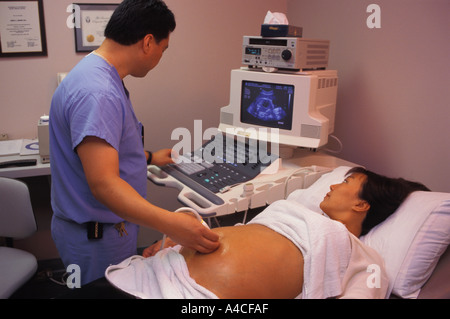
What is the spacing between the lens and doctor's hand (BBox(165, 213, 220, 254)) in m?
1.17

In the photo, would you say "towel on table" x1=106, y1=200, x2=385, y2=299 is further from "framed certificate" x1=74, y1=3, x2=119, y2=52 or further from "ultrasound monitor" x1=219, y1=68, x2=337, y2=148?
"framed certificate" x1=74, y1=3, x2=119, y2=52

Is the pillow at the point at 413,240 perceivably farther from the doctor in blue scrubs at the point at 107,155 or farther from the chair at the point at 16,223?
the chair at the point at 16,223

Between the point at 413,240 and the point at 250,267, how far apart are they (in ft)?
1.87

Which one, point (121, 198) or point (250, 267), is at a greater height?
→ point (121, 198)

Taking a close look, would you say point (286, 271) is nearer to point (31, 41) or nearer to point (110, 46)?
point (110, 46)

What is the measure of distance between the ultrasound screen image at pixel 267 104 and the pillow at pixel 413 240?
2.10ft

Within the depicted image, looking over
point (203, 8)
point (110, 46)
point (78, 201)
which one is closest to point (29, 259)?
point (78, 201)

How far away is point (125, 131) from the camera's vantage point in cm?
137

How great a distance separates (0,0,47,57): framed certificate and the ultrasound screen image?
130 cm

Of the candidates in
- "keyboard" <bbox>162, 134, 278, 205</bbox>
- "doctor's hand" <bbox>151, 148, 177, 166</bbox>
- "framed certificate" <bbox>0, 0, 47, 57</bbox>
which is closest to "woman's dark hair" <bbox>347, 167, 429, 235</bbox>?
"keyboard" <bbox>162, 134, 278, 205</bbox>

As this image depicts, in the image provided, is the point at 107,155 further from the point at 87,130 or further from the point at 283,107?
the point at 283,107

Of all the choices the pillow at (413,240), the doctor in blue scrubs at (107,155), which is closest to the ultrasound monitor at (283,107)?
the pillow at (413,240)

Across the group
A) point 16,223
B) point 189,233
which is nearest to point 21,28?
point 16,223

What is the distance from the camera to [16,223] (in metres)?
1.92
